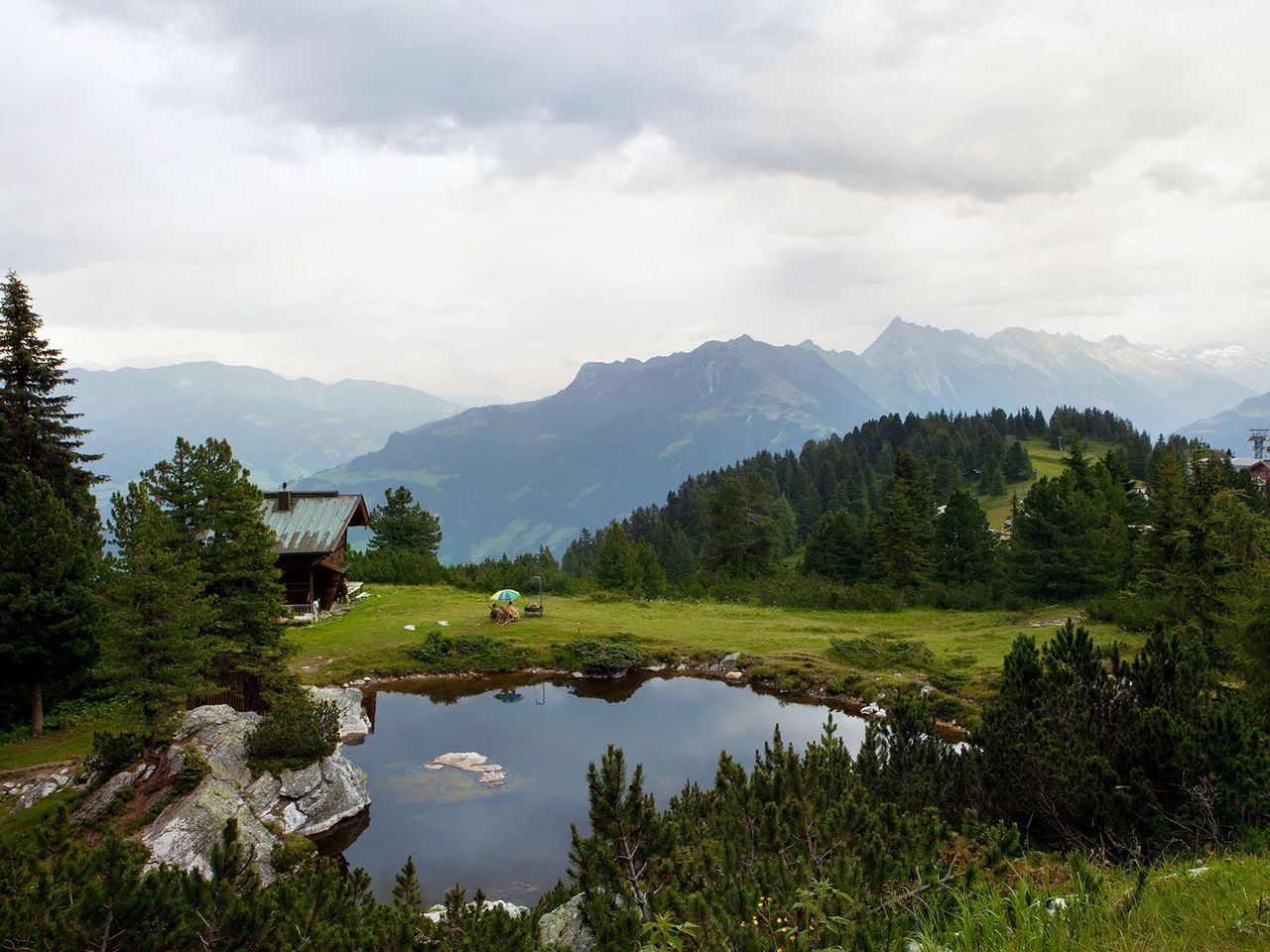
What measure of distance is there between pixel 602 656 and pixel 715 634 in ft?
30.3

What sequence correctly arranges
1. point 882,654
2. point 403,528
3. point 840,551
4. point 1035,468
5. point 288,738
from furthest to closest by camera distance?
point 1035,468 → point 403,528 → point 840,551 → point 882,654 → point 288,738

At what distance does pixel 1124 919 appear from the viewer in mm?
5332

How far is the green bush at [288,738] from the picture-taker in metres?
21.7

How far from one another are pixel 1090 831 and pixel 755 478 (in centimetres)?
7032

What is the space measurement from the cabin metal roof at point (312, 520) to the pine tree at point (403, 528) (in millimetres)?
22809

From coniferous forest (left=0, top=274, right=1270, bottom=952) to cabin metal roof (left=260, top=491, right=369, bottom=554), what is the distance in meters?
11.0

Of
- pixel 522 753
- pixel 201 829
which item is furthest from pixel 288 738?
pixel 522 753

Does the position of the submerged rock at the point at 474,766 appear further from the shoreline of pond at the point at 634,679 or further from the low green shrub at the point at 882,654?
the low green shrub at the point at 882,654

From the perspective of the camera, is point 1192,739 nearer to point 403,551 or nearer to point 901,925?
point 901,925

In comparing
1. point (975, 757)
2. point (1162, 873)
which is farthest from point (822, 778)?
point (1162, 873)

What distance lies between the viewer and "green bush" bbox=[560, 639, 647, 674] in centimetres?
3862

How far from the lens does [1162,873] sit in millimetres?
6754

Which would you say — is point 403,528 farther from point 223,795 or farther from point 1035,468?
point 1035,468

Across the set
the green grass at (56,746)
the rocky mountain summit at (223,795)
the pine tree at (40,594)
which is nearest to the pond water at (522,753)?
the rocky mountain summit at (223,795)
